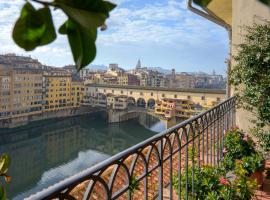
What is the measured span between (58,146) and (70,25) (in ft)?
102

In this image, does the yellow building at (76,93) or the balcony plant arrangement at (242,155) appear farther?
the yellow building at (76,93)

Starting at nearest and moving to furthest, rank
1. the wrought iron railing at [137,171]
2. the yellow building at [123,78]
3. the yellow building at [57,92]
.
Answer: the wrought iron railing at [137,171] < the yellow building at [57,92] < the yellow building at [123,78]

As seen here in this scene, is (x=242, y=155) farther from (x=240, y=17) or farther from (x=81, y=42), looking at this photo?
(x=81, y=42)

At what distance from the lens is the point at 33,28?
195 millimetres

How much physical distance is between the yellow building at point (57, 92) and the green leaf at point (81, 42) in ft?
138

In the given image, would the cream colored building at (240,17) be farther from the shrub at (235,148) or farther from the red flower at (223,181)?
the red flower at (223,181)

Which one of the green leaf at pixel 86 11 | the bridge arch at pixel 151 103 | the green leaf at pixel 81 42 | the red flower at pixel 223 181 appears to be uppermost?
the green leaf at pixel 86 11

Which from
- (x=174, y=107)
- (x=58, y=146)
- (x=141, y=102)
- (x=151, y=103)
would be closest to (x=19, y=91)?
(x=58, y=146)

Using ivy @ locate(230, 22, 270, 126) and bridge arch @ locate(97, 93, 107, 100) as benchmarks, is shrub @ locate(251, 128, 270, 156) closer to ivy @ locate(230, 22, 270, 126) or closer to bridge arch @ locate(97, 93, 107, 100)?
ivy @ locate(230, 22, 270, 126)

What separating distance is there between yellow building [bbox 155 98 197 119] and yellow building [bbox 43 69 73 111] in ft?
42.8

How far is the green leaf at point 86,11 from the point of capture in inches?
6.9

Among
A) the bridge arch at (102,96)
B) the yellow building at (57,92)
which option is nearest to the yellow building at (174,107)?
the bridge arch at (102,96)

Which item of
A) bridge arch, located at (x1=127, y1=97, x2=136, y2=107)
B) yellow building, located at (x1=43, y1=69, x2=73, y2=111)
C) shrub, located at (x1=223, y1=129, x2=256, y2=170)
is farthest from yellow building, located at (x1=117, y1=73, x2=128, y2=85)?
shrub, located at (x1=223, y1=129, x2=256, y2=170)

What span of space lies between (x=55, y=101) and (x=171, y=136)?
42.8m
